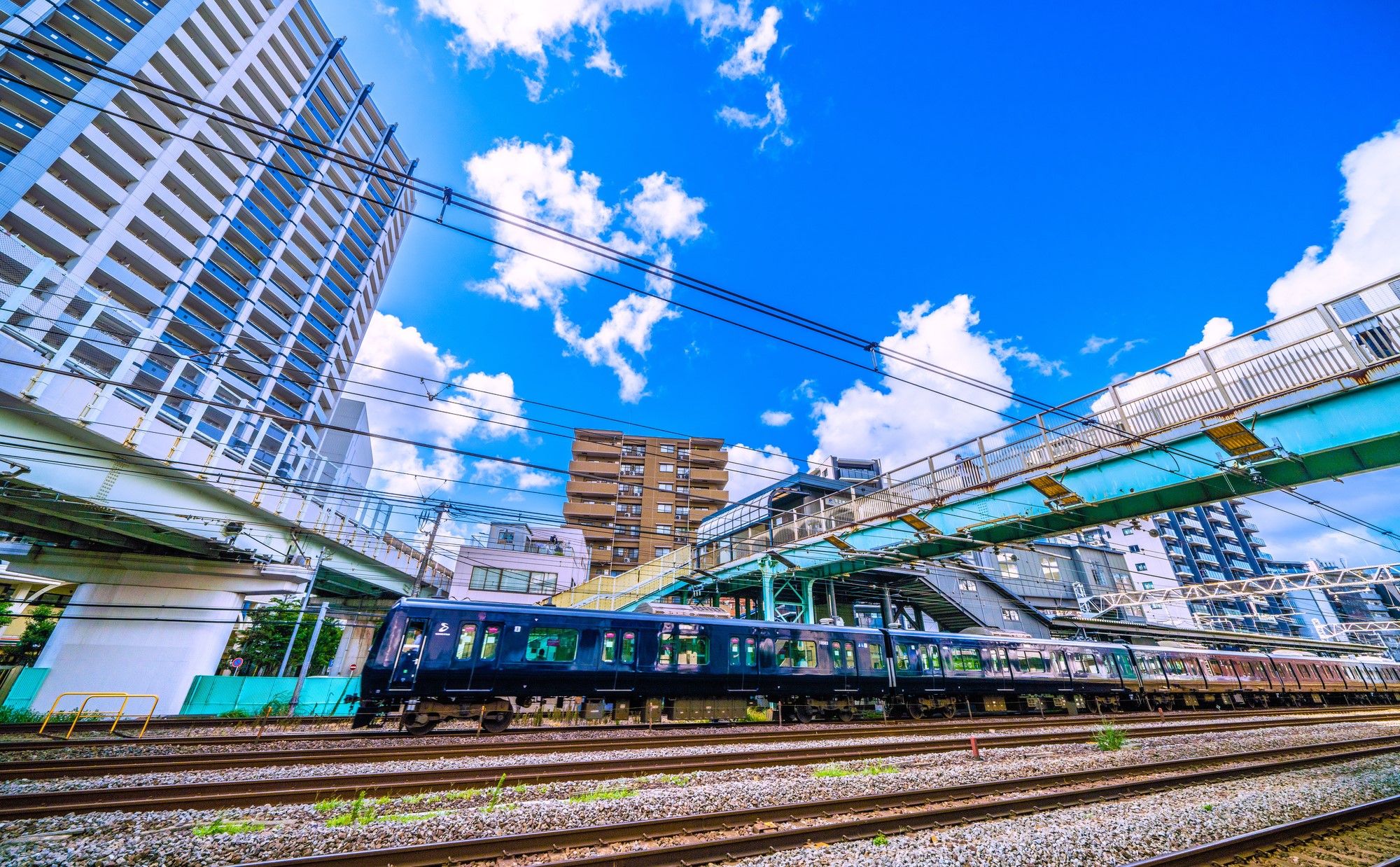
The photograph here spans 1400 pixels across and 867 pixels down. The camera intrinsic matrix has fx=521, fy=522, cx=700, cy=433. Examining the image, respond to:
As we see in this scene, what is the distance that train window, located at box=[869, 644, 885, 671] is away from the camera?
683 inches

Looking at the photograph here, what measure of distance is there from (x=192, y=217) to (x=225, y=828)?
4528 cm

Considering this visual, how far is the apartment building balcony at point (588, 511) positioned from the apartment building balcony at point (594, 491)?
1.05m

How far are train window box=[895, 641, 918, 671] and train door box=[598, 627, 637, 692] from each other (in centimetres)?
903

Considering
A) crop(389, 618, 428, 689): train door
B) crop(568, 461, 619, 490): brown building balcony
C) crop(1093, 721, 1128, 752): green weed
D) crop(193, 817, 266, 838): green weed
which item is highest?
crop(568, 461, 619, 490): brown building balcony

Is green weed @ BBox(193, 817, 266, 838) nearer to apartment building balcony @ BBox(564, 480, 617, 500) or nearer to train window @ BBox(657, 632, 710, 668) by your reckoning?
train window @ BBox(657, 632, 710, 668)

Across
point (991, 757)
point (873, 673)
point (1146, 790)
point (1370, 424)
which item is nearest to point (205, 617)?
point (873, 673)

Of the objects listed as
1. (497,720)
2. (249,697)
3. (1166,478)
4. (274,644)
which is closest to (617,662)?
(497,720)

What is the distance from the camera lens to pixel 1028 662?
770 inches

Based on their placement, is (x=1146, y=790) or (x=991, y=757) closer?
(x=1146, y=790)

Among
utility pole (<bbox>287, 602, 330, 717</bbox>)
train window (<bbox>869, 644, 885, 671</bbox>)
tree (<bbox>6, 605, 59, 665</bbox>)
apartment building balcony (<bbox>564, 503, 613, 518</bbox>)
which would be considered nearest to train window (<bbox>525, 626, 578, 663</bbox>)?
utility pole (<bbox>287, 602, 330, 717</bbox>)

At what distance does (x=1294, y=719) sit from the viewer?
19141mm

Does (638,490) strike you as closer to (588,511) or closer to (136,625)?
(588,511)

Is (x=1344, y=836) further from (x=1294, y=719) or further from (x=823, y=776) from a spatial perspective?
(x=1294, y=719)

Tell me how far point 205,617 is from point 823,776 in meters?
22.8
